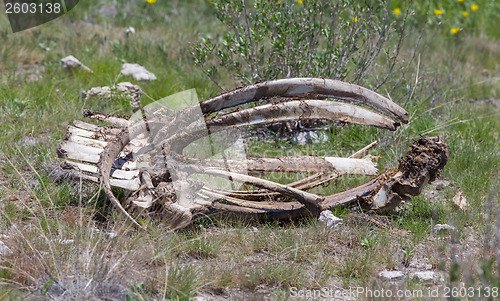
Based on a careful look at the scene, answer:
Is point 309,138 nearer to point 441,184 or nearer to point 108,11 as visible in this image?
point 441,184

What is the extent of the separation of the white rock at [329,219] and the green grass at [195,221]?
0.17 ft

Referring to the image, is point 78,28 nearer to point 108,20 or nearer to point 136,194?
point 108,20

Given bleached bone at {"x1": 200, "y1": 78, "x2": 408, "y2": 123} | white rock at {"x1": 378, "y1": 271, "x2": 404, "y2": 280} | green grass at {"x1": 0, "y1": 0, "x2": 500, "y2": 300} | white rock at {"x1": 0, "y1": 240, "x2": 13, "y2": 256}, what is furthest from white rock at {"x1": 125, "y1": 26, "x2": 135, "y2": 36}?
white rock at {"x1": 378, "y1": 271, "x2": 404, "y2": 280}

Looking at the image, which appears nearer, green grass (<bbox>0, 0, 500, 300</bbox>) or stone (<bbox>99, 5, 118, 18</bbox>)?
green grass (<bbox>0, 0, 500, 300</bbox>)

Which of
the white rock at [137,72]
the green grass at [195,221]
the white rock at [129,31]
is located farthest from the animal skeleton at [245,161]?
the white rock at [129,31]

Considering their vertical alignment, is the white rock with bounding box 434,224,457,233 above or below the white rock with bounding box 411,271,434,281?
below

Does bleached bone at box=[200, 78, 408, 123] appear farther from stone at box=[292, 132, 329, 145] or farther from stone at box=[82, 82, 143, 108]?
stone at box=[82, 82, 143, 108]

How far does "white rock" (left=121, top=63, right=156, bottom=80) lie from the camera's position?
18.2 feet

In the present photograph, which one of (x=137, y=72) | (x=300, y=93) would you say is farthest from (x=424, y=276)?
(x=137, y=72)

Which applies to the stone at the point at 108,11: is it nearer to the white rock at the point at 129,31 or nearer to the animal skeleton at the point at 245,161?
the white rock at the point at 129,31

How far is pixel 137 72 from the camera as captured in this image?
18.4ft

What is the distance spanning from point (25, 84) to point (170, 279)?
3.52 meters

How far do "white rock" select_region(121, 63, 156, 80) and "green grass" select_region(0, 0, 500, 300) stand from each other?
3.6 inches

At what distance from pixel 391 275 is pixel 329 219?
56 centimetres
